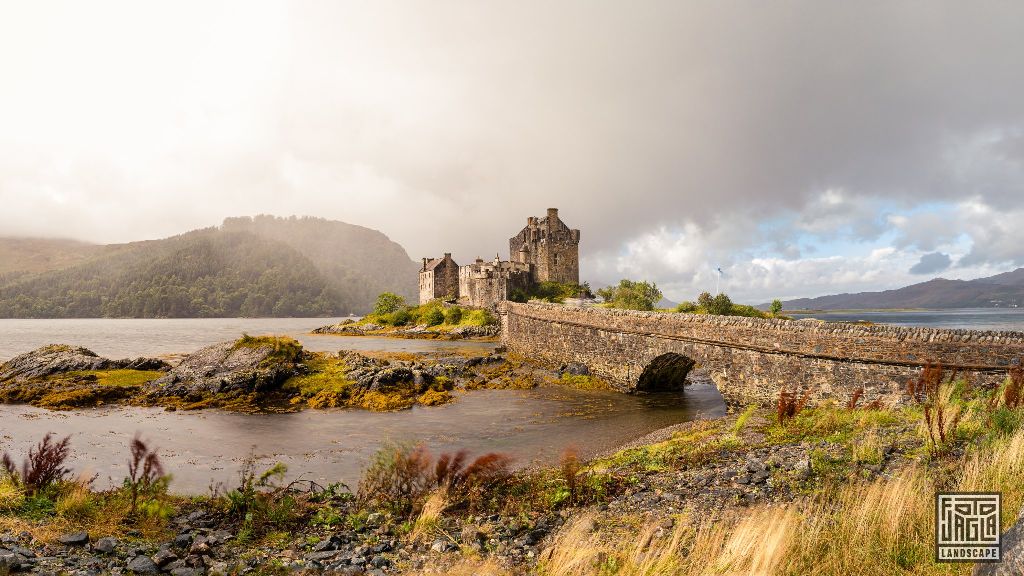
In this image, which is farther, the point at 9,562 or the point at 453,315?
the point at 453,315

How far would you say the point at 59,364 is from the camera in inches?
1148

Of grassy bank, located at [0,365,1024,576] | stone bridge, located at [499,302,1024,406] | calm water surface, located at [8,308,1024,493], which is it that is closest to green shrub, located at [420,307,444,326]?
stone bridge, located at [499,302,1024,406]

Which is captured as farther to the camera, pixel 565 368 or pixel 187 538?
pixel 565 368

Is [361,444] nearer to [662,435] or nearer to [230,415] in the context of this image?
[230,415]

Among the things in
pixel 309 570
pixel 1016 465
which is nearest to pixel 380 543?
pixel 309 570

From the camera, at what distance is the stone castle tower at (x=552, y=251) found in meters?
81.6

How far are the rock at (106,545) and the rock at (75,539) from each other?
171 millimetres

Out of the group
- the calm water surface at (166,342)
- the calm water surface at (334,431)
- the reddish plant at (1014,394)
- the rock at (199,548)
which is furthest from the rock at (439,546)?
the calm water surface at (166,342)

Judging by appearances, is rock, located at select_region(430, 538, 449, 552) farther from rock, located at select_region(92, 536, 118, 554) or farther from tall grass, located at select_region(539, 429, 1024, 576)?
rock, located at select_region(92, 536, 118, 554)

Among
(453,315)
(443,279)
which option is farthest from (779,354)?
(443,279)

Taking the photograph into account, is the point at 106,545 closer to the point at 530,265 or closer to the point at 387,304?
the point at 530,265

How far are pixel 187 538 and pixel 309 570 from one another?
2573 millimetres

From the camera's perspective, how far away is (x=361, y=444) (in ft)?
54.6

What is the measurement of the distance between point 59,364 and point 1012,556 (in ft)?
134
